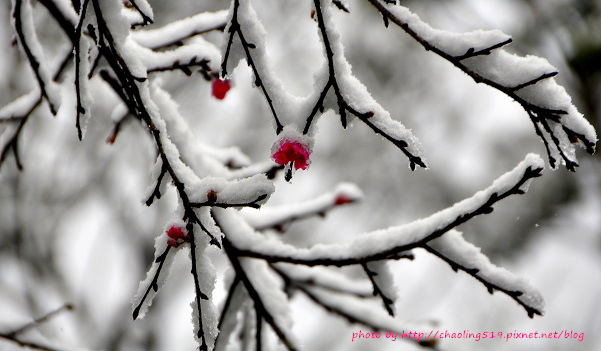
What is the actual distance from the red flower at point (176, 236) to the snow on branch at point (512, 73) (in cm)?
47

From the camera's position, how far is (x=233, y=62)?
0.89 meters

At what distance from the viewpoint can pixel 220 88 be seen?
52.1 inches

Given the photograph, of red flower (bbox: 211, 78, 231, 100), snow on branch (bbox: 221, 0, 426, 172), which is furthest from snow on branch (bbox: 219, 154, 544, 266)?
red flower (bbox: 211, 78, 231, 100)

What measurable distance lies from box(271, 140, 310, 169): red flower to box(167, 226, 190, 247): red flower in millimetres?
190

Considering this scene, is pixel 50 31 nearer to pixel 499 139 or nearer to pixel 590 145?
pixel 590 145

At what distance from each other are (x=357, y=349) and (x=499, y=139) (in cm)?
428

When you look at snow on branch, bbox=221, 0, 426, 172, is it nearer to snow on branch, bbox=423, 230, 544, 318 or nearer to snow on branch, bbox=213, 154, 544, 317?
snow on branch, bbox=213, 154, 544, 317

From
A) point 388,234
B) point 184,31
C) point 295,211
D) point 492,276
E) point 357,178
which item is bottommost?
point 492,276

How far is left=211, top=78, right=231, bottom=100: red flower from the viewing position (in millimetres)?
1315

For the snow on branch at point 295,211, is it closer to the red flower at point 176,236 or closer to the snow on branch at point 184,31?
the snow on branch at point 184,31

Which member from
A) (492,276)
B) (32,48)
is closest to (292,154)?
(492,276)

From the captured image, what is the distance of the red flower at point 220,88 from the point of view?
132 cm

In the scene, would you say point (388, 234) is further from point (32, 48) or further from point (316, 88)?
point (32, 48)

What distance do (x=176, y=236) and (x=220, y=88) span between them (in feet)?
1.77
